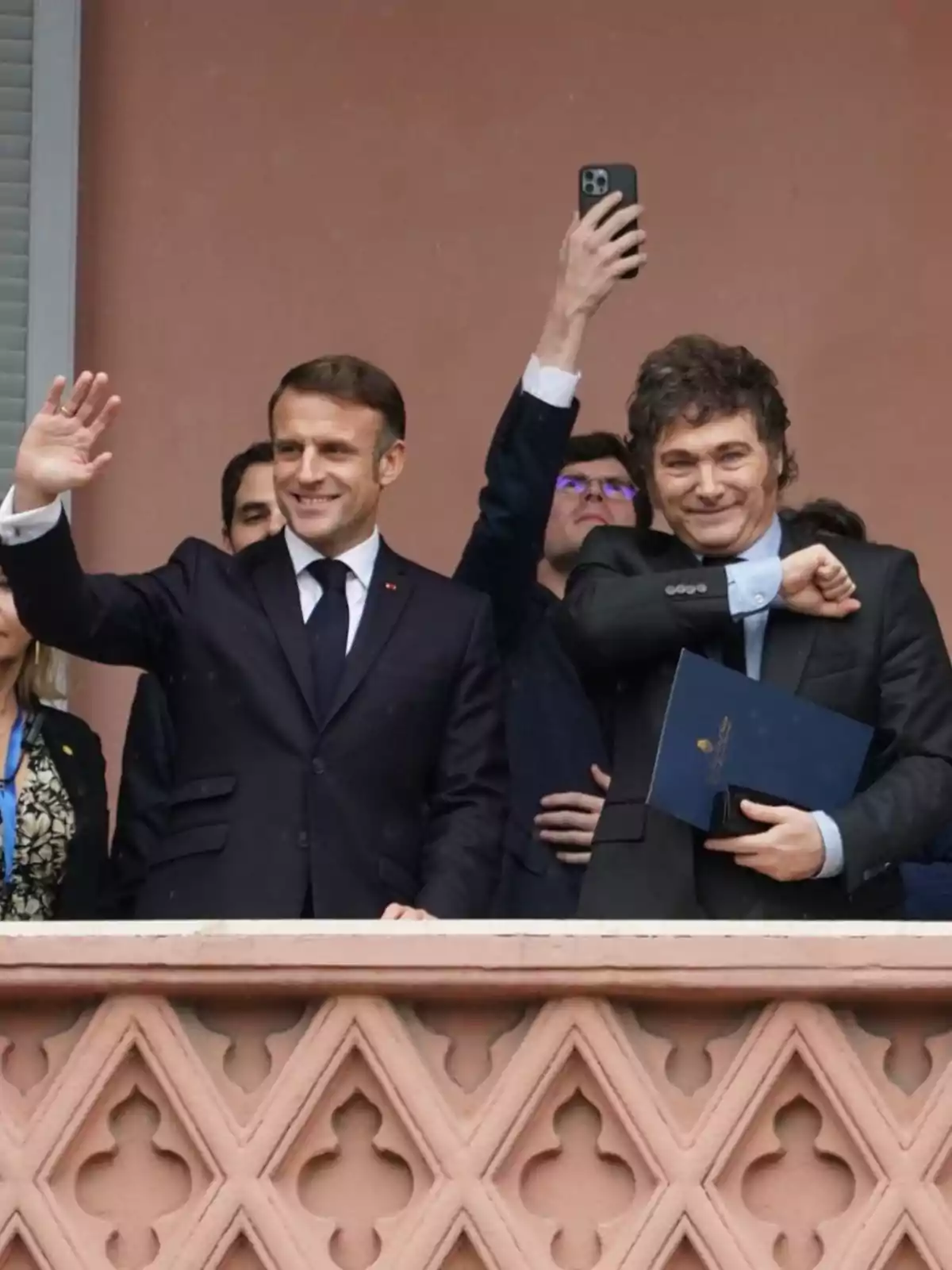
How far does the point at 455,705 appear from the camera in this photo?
14.4ft

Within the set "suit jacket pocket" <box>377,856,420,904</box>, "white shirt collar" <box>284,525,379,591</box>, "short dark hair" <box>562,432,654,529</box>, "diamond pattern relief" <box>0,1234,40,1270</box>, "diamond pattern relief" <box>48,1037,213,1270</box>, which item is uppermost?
"short dark hair" <box>562,432,654,529</box>

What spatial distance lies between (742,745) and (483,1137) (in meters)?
0.65

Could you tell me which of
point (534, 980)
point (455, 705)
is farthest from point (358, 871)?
point (534, 980)

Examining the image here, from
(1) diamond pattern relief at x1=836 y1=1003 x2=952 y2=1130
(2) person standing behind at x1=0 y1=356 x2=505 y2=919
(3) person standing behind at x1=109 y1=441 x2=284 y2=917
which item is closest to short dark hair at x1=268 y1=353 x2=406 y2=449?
(2) person standing behind at x1=0 y1=356 x2=505 y2=919

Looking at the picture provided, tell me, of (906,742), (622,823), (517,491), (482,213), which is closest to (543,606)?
(517,491)

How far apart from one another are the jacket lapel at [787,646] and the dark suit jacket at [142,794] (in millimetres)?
1012

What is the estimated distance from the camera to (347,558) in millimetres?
4453

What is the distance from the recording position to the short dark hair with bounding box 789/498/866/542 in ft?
15.7

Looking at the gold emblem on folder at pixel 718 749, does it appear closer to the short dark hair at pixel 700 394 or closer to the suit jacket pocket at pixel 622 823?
the suit jacket pocket at pixel 622 823

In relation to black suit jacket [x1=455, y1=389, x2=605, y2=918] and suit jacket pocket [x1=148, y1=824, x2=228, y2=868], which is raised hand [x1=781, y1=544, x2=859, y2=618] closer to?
black suit jacket [x1=455, y1=389, x2=605, y2=918]

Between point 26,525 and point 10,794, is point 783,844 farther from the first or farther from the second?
point 10,794

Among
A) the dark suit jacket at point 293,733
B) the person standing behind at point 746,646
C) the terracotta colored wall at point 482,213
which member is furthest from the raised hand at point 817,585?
the terracotta colored wall at point 482,213

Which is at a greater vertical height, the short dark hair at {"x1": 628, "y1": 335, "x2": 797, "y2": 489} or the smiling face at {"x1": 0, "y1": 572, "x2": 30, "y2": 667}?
the short dark hair at {"x1": 628, "y1": 335, "x2": 797, "y2": 489}

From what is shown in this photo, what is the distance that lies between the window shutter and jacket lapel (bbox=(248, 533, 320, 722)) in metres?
1.71
